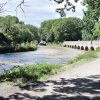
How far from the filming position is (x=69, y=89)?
45.5ft

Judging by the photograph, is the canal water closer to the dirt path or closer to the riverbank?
the riverbank

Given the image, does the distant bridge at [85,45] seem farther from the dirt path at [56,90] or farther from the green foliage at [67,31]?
the dirt path at [56,90]

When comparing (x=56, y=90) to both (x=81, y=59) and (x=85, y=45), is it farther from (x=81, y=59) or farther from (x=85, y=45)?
(x=85, y=45)

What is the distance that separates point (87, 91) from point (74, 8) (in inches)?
276

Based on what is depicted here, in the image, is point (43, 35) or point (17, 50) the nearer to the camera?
point (17, 50)

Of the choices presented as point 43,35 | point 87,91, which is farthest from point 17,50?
point 43,35

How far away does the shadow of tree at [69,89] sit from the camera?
12320 millimetres

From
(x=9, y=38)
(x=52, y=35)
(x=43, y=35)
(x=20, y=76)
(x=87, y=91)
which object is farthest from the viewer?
(x=43, y=35)

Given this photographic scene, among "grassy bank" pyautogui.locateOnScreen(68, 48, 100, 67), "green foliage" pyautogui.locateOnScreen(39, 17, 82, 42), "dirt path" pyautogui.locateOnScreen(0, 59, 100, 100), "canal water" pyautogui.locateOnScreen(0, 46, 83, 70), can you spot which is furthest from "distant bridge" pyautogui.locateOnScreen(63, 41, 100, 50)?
"dirt path" pyautogui.locateOnScreen(0, 59, 100, 100)

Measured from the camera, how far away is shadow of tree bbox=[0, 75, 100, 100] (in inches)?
485

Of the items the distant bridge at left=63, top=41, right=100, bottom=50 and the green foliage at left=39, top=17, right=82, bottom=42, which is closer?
the distant bridge at left=63, top=41, right=100, bottom=50

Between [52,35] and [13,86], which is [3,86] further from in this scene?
[52,35]

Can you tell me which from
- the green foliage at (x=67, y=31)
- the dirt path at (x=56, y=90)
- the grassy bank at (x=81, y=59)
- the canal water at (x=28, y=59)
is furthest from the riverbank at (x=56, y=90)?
the green foliage at (x=67, y=31)

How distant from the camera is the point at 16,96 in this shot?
1271 cm
